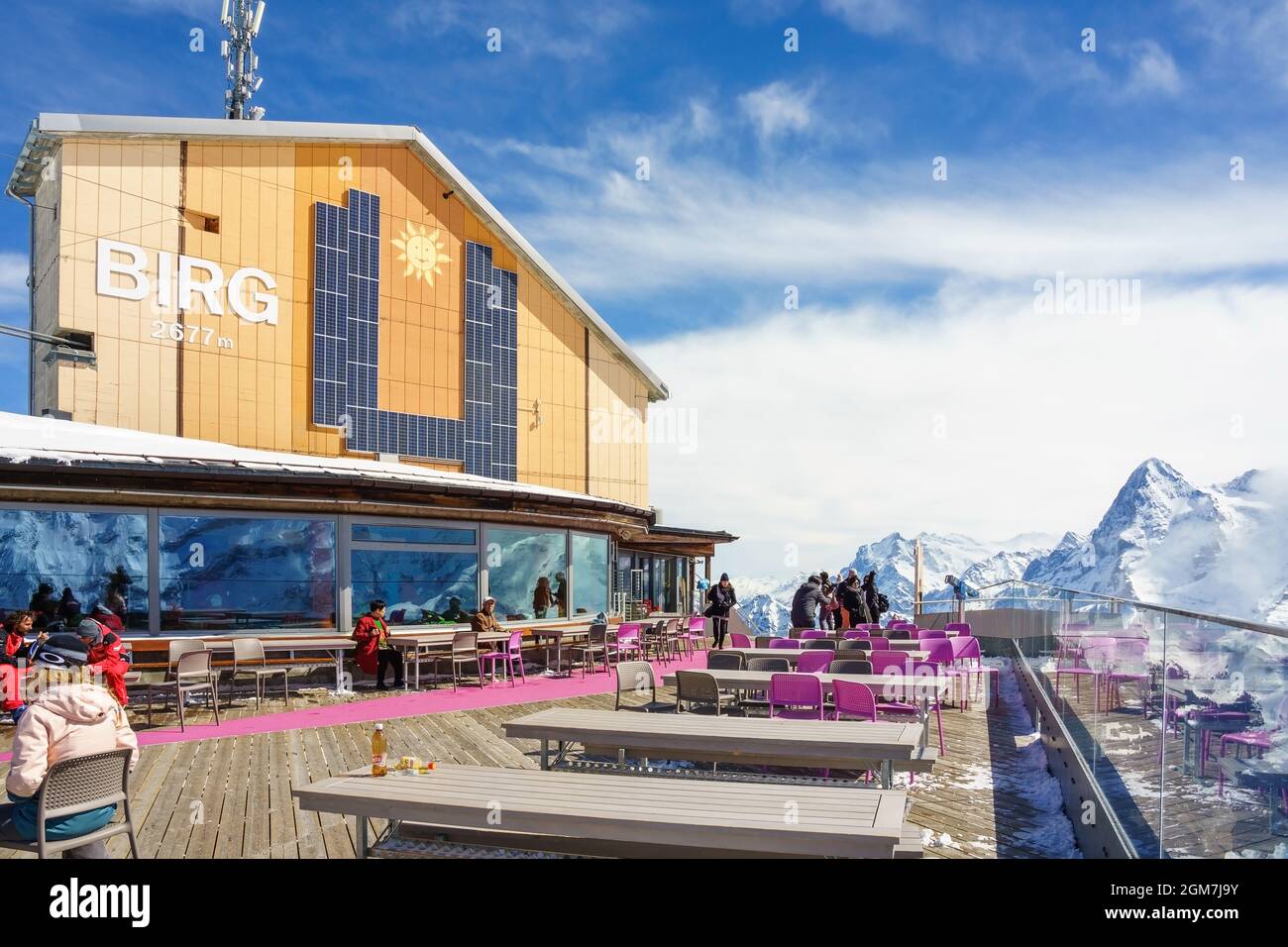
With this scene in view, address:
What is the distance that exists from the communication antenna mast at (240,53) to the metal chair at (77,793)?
21386mm

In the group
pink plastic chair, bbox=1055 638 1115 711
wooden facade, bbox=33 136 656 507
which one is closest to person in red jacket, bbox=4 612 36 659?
wooden facade, bbox=33 136 656 507

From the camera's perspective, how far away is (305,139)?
18.7 metres

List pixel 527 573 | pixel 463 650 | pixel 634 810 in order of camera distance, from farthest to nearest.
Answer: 1. pixel 527 573
2. pixel 463 650
3. pixel 634 810

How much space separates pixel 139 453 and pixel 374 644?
394 centimetres

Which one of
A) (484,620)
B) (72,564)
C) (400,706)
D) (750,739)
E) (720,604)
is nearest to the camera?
(750,739)

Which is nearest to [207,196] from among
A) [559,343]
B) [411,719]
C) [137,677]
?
[559,343]

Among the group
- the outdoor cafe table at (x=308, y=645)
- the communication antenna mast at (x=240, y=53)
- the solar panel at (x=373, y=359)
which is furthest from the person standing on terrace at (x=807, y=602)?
the communication antenna mast at (x=240, y=53)

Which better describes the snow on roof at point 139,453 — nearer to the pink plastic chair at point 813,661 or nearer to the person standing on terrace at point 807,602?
the person standing on terrace at point 807,602

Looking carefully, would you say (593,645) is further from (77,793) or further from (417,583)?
(77,793)

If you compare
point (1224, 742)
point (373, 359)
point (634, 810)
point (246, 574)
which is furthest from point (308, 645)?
point (1224, 742)

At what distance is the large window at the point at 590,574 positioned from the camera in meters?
17.9

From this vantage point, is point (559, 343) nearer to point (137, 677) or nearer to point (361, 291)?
point (361, 291)

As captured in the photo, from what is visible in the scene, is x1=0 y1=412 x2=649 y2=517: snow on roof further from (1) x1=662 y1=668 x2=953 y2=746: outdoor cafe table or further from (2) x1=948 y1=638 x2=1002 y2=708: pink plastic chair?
(2) x1=948 y1=638 x2=1002 y2=708: pink plastic chair
